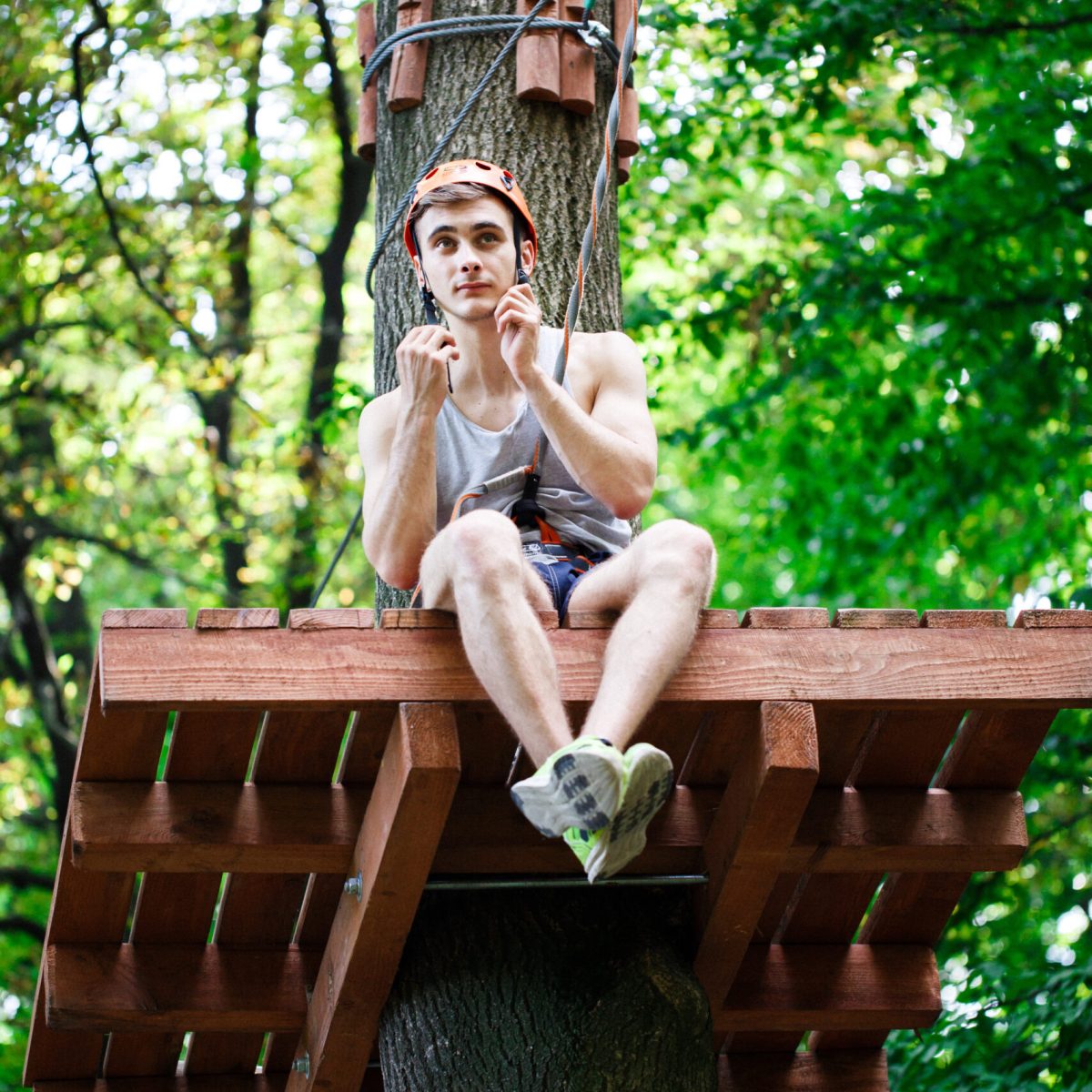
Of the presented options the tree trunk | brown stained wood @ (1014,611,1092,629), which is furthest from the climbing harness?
brown stained wood @ (1014,611,1092,629)

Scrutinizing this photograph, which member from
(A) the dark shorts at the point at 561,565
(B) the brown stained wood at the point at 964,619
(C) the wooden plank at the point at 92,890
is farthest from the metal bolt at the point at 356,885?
(B) the brown stained wood at the point at 964,619

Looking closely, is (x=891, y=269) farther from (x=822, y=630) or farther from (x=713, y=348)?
(x=822, y=630)

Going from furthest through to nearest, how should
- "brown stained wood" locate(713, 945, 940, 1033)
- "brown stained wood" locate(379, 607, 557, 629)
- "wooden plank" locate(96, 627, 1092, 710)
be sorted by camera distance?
"brown stained wood" locate(713, 945, 940, 1033)
"brown stained wood" locate(379, 607, 557, 629)
"wooden plank" locate(96, 627, 1092, 710)

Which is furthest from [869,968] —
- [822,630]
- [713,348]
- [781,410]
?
[781,410]

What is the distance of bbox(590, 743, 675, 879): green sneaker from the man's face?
1.42 metres

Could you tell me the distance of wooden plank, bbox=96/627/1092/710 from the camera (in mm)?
3012

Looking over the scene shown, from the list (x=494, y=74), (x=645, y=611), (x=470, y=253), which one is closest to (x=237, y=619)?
(x=645, y=611)

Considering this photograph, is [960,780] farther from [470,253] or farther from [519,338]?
[470,253]

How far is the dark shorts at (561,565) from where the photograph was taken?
3502 millimetres

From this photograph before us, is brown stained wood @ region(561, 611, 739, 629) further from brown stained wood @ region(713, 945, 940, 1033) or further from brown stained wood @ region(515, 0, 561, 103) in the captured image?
brown stained wood @ region(515, 0, 561, 103)

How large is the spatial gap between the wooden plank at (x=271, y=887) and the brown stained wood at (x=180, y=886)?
0.05 metres

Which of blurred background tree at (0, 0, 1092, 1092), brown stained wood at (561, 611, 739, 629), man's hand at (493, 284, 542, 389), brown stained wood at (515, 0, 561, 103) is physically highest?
blurred background tree at (0, 0, 1092, 1092)

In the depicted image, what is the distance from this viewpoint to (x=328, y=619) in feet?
10.2

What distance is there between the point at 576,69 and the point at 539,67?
0.13 metres
